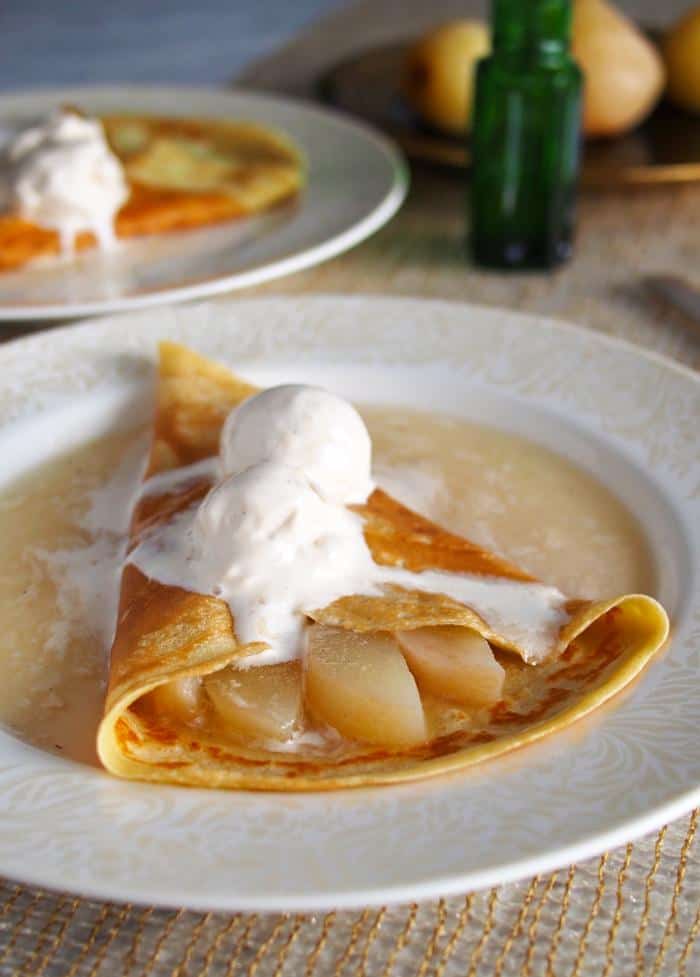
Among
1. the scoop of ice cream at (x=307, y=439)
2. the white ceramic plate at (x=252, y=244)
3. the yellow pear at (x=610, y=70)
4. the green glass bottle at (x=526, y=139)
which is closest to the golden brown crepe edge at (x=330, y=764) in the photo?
the scoop of ice cream at (x=307, y=439)

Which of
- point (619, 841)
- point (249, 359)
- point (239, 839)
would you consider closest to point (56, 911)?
point (239, 839)

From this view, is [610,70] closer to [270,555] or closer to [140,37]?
[270,555]

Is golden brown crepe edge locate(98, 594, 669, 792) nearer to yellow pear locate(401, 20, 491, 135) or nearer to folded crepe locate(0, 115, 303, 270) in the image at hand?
folded crepe locate(0, 115, 303, 270)

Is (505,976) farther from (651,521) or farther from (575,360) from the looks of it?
(575,360)

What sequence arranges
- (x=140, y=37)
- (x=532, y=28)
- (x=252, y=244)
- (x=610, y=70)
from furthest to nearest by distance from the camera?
(x=140, y=37), (x=610, y=70), (x=252, y=244), (x=532, y=28)

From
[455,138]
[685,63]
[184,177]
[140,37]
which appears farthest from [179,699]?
[140,37]

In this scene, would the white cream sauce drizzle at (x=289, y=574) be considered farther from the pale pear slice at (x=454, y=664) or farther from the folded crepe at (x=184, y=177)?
the folded crepe at (x=184, y=177)
